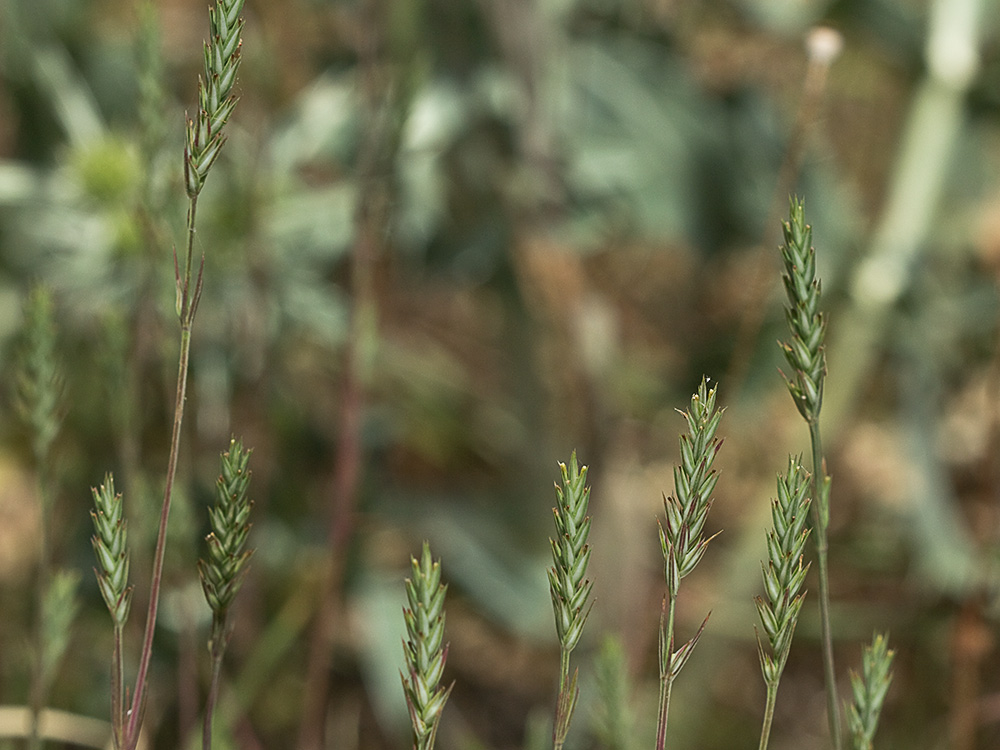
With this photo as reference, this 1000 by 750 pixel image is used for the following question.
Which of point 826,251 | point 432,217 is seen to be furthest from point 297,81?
point 826,251

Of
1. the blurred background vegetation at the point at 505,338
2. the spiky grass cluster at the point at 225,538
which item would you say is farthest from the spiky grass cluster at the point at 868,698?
the blurred background vegetation at the point at 505,338

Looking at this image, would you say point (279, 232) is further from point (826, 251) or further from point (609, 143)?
point (826, 251)

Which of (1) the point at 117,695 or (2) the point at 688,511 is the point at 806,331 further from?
(1) the point at 117,695

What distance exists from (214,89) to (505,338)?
469mm

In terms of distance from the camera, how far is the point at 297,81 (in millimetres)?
893

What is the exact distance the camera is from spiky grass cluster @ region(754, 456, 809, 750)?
0.20 meters

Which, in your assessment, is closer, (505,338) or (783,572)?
(783,572)

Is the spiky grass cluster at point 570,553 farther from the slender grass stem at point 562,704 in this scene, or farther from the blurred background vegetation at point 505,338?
the blurred background vegetation at point 505,338

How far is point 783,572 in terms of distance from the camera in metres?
0.19

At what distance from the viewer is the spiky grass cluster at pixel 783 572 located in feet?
0.64

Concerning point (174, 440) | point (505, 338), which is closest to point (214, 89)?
point (174, 440)

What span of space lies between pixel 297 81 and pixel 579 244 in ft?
1.19

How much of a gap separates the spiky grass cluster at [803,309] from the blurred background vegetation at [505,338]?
0.91 ft

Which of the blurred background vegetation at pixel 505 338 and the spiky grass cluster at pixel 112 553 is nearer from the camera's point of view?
the spiky grass cluster at pixel 112 553
